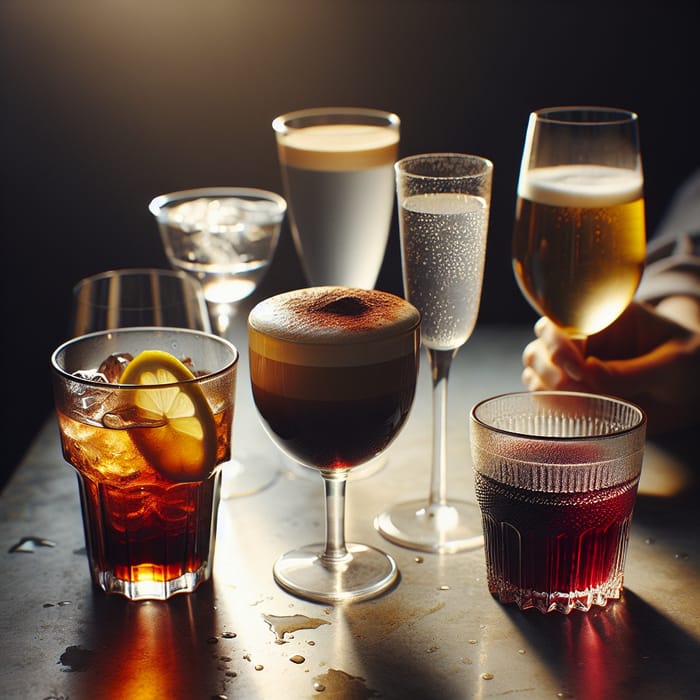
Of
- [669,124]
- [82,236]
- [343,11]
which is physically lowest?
[82,236]

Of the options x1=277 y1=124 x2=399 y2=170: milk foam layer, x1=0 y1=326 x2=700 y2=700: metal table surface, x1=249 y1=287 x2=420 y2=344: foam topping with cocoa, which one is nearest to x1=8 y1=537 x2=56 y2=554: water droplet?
x1=0 y1=326 x2=700 y2=700: metal table surface

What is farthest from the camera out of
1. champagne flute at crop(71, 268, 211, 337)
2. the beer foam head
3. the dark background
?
the dark background

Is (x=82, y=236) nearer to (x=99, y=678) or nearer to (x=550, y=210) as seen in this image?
(x=550, y=210)

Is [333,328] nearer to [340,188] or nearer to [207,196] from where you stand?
[340,188]

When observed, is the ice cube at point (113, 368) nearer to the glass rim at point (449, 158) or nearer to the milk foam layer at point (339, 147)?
the glass rim at point (449, 158)

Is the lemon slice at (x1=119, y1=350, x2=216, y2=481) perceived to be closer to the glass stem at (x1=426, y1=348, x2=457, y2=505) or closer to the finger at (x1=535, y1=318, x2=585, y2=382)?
the glass stem at (x1=426, y1=348, x2=457, y2=505)

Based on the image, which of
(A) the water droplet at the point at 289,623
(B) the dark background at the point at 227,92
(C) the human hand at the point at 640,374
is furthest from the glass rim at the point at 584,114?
(B) the dark background at the point at 227,92

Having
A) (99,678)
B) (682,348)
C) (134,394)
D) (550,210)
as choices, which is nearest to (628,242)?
(550,210)
